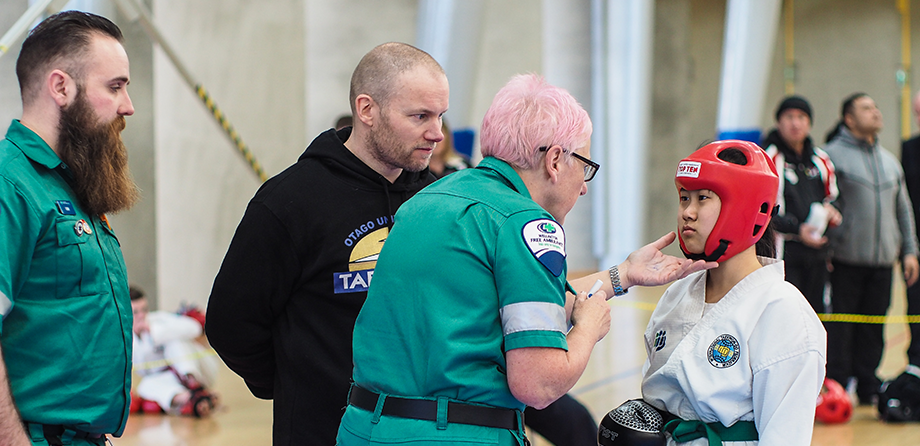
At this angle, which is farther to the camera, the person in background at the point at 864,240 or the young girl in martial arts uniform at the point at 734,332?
the person in background at the point at 864,240

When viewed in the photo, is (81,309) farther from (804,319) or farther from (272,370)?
(804,319)

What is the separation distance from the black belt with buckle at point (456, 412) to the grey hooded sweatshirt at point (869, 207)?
5.11 m

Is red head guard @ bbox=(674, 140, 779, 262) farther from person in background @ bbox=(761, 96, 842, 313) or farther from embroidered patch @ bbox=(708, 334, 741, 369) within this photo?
person in background @ bbox=(761, 96, 842, 313)

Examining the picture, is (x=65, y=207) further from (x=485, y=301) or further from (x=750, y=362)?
(x=750, y=362)

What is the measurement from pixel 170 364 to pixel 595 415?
3.25m

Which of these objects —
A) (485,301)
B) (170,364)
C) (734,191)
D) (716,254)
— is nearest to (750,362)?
(716,254)

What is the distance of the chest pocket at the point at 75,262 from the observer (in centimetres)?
211

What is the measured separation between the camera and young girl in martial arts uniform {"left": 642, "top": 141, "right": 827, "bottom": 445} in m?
2.12

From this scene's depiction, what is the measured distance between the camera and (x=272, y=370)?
280 centimetres

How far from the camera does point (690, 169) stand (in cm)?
235

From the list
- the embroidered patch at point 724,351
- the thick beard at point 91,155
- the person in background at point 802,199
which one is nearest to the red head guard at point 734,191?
the embroidered patch at point 724,351

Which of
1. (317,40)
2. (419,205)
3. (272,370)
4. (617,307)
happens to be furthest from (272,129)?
(419,205)

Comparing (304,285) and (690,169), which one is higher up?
(690,169)

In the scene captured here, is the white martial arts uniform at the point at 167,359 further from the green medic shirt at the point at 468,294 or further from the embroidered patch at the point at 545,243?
the embroidered patch at the point at 545,243
